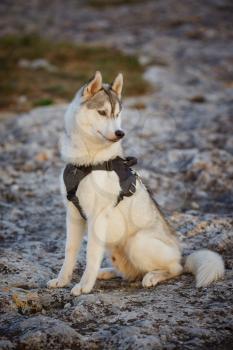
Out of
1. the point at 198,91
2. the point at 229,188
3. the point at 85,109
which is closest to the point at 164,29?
the point at 198,91

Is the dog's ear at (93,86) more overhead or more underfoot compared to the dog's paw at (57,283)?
more overhead

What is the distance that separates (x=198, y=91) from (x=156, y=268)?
422 inches

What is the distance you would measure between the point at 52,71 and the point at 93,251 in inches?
551

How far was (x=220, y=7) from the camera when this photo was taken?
93.2ft

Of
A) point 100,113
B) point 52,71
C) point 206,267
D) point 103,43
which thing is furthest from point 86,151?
point 103,43

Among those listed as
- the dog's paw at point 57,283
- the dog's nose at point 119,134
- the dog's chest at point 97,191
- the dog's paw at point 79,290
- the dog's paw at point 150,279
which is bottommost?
the dog's paw at point 57,283

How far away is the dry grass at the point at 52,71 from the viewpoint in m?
14.8

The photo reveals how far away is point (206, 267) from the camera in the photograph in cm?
475

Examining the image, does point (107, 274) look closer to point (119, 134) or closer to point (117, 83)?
point (119, 134)

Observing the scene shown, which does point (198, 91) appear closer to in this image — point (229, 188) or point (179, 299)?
point (229, 188)

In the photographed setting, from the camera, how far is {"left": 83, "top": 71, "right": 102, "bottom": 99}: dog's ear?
487 centimetres

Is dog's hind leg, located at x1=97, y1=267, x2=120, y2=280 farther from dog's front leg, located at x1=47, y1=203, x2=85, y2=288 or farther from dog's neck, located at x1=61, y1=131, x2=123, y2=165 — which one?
dog's neck, located at x1=61, y1=131, x2=123, y2=165

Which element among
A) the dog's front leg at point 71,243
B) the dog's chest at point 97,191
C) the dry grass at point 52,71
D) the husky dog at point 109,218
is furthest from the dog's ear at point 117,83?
the dry grass at point 52,71

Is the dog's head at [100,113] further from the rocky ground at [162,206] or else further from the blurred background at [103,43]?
the blurred background at [103,43]
